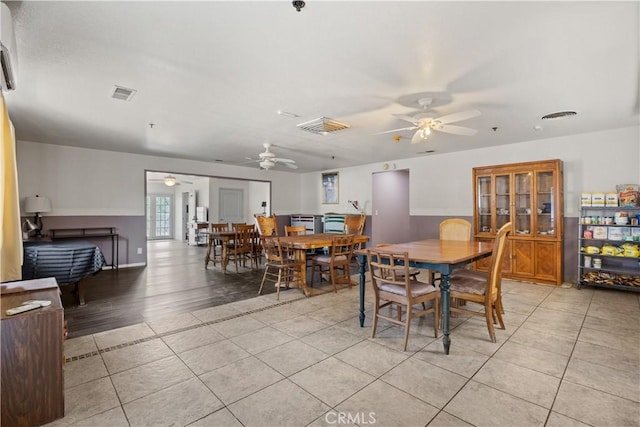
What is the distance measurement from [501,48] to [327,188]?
21.7 feet

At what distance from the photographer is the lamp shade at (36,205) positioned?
511cm

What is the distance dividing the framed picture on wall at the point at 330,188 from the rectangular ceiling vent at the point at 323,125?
4.12 metres

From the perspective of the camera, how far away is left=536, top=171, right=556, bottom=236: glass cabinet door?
485 cm

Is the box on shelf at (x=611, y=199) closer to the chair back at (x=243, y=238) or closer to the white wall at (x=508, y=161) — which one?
the white wall at (x=508, y=161)

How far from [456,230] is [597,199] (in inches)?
88.3

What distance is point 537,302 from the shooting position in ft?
12.7

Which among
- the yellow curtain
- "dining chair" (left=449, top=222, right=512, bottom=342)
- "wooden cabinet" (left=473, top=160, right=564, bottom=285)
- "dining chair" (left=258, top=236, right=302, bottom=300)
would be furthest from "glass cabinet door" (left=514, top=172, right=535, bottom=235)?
the yellow curtain

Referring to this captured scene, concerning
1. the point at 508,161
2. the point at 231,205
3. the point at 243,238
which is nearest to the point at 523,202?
the point at 508,161

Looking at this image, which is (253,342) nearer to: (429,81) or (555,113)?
(429,81)

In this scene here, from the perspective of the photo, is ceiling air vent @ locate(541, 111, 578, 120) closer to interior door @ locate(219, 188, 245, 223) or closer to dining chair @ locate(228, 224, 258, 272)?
dining chair @ locate(228, 224, 258, 272)

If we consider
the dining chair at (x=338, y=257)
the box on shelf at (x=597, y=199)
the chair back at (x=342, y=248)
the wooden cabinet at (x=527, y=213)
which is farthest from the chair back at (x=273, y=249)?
the box on shelf at (x=597, y=199)

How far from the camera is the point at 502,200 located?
529cm

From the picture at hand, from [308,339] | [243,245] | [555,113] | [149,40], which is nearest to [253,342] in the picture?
[308,339]

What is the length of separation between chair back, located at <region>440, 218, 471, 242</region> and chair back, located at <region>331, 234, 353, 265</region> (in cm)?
133
